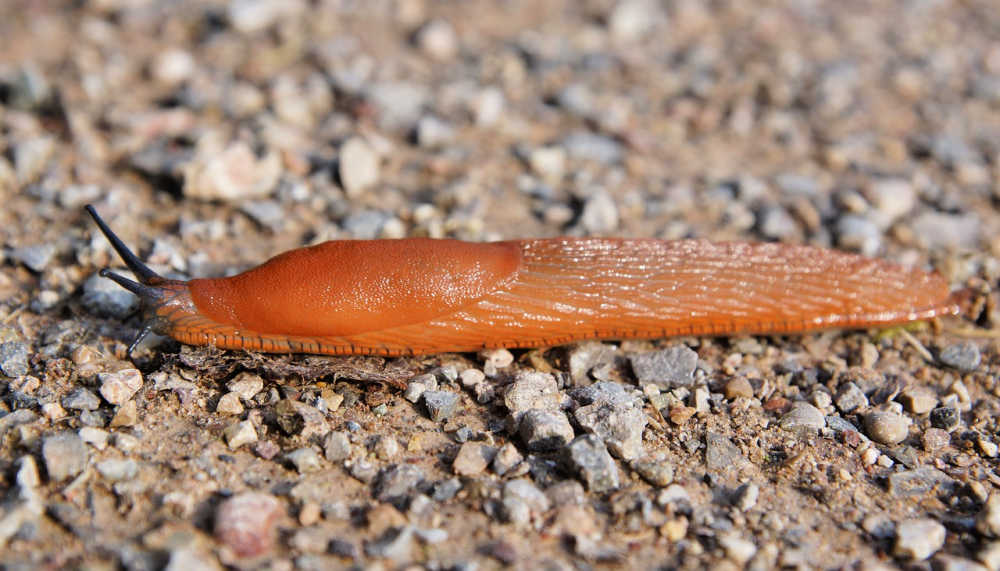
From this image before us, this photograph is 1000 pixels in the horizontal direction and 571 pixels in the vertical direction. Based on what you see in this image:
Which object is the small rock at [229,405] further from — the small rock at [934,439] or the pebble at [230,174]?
the small rock at [934,439]

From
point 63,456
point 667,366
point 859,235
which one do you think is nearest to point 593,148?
point 859,235

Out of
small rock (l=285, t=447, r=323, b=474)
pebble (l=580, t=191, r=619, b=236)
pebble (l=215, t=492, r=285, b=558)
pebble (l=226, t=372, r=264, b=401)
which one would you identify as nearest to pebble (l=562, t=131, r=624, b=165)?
pebble (l=580, t=191, r=619, b=236)

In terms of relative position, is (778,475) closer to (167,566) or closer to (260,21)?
(167,566)

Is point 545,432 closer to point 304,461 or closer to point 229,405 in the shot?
point 304,461

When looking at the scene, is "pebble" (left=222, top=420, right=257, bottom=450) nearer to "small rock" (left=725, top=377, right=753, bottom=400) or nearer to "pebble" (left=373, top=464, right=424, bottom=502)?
"pebble" (left=373, top=464, right=424, bottom=502)

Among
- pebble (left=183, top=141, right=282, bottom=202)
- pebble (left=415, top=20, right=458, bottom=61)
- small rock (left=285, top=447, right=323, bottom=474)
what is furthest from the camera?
pebble (left=415, top=20, right=458, bottom=61)

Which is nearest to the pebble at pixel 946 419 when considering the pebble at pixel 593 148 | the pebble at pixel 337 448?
the pebble at pixel 593 148
